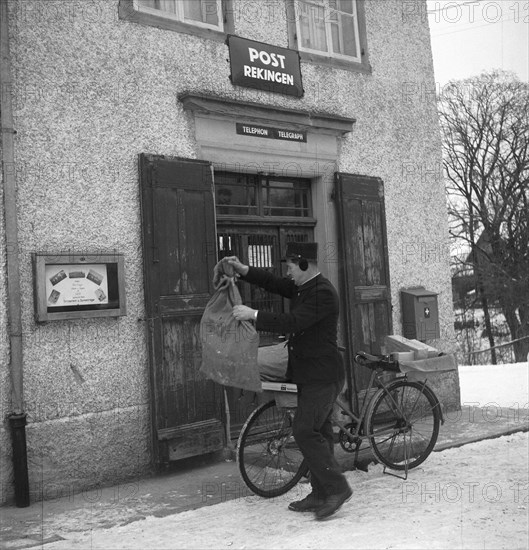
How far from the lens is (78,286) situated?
5.67 meters

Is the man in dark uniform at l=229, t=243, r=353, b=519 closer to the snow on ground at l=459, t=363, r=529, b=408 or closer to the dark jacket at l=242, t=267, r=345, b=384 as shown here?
the dark jacket at l=242, t=267, r=345, b=384

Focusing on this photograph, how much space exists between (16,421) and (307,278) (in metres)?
2.36

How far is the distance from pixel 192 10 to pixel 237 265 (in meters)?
3.00

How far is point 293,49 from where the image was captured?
741 centimetres

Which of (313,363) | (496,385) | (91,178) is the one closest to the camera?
(313,363)

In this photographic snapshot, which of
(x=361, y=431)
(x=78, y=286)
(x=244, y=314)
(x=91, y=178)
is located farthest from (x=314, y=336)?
(x=91, y=178)

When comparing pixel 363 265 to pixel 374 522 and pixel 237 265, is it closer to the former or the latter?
pixel 237 265

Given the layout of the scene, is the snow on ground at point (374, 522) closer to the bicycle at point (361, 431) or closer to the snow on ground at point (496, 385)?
the bicycle at point (361, 431)

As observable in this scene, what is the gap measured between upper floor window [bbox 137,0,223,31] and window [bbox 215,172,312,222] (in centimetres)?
144

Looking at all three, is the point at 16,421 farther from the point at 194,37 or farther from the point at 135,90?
the point at 194,37

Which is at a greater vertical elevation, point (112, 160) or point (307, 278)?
point (112, 160)

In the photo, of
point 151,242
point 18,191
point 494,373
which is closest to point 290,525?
point 151,242

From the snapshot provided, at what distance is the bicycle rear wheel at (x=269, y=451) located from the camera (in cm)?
513

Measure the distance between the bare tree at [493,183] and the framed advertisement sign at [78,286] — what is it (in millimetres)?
26518
